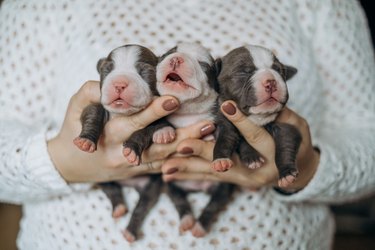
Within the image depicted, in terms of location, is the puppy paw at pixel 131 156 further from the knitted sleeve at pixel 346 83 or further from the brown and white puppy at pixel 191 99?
the knitted sleeve at pixel 346 83

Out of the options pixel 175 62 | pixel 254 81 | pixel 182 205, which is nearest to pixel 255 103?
pixel 254 81

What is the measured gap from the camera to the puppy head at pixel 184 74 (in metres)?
0.86

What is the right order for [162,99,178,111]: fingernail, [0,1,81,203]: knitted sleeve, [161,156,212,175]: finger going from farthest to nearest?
[0,1,81,203]: knitted sleeve < [161,156,212,175]: finger < [162,99,178,111]: fingernail

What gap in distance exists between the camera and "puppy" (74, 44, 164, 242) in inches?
33.9

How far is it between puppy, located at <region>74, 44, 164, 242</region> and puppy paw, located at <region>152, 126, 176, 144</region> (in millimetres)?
13

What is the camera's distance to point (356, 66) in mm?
1178

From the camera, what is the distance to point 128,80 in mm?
863

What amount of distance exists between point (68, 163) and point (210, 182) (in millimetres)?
245

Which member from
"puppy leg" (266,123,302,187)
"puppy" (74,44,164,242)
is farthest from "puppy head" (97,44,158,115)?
"puppy leg" (266,123,302,187)

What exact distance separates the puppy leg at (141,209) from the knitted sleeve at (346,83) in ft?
1.05

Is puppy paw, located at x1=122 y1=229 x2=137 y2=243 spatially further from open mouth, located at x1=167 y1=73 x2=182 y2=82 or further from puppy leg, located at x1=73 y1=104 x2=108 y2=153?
A: open mouth, located at x1=167 y1=73 x2=182 y2=82

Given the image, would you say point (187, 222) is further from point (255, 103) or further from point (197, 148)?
point (255, 103)

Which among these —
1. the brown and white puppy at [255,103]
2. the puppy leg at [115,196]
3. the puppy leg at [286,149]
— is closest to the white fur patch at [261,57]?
the brown and white puppy at [255,103]

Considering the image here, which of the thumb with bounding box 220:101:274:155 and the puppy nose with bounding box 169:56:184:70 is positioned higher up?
the puppy nose with bounding box 169:56:184:70
